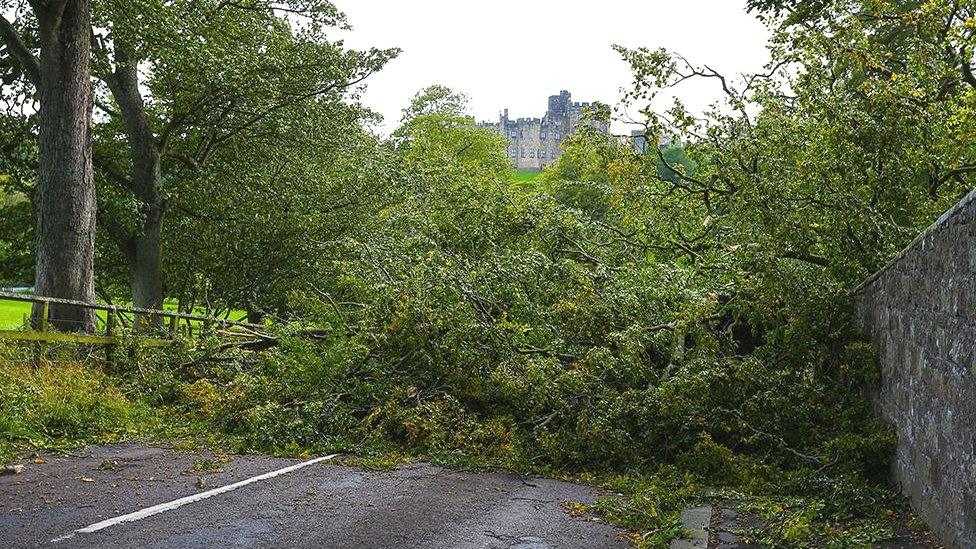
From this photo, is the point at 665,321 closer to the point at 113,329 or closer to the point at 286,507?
the point at 286,507

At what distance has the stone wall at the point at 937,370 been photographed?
19.0 feet

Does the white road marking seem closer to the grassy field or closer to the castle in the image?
the grassy field

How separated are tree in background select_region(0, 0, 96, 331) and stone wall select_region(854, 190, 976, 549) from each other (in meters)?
13.3

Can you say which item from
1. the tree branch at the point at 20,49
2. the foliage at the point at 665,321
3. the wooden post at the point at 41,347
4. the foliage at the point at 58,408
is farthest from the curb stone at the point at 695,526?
the tree branch at the point at 20,49

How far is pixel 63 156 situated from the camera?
16.8 metres

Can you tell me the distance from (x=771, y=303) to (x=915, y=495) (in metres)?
3.74

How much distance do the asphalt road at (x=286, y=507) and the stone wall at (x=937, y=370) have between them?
229 cm

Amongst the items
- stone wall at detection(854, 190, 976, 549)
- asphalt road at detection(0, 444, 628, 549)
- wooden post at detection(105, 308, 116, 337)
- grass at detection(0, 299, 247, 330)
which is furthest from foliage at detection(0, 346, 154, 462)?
grass at detection(0, 299, 247, 330)

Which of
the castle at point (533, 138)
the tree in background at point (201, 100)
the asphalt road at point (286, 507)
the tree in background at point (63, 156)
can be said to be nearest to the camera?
the asphalt road at point (286, 507)

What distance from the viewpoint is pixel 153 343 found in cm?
1525

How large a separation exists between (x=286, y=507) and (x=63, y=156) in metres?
11.5

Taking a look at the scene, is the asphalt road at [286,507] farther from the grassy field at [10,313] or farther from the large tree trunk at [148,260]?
the grassy field at [10,313]

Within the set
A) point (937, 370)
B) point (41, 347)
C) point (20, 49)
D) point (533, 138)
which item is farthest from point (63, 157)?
point (533, 138)

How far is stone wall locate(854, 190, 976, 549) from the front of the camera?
5.80 metres
